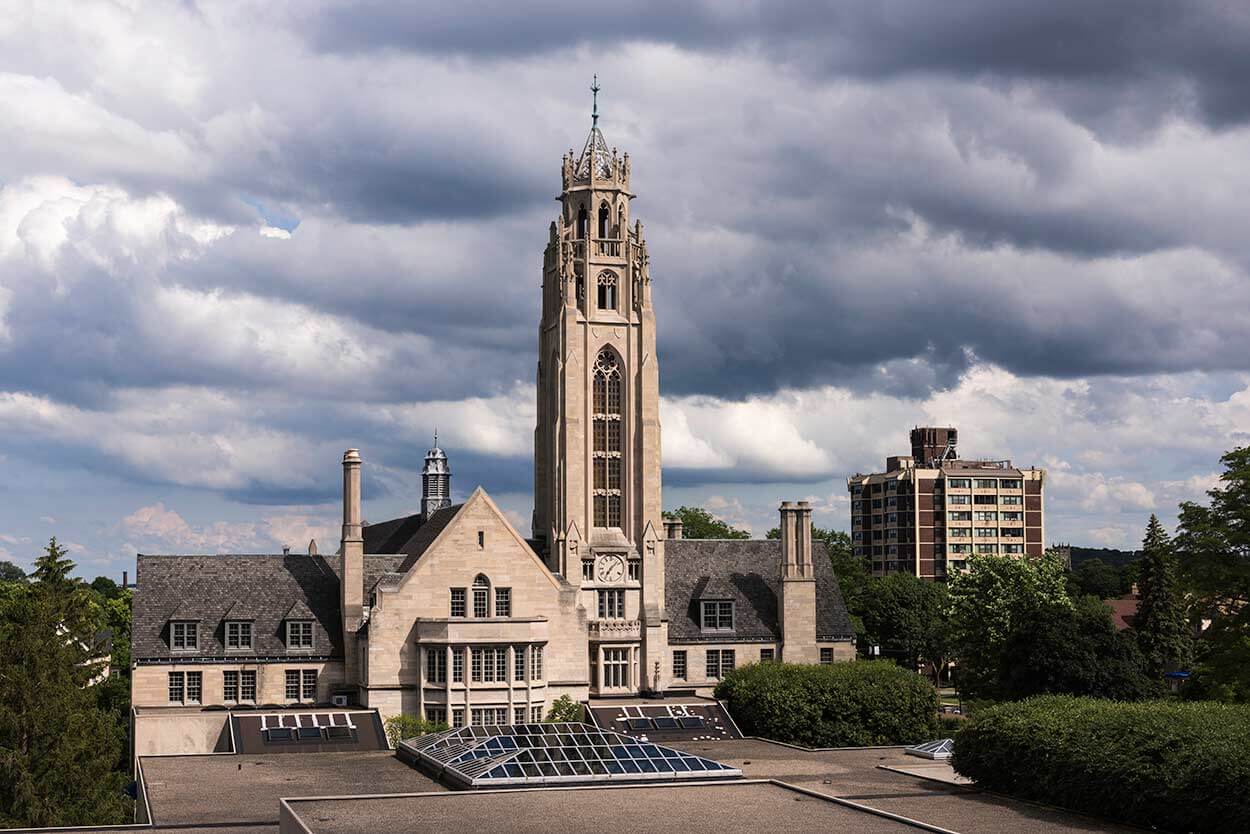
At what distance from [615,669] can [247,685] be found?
841 inches

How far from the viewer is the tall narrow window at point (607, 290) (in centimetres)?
9456

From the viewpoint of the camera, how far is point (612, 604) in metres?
90.9

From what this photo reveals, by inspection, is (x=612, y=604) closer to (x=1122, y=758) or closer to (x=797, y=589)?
(x=797, y=589)

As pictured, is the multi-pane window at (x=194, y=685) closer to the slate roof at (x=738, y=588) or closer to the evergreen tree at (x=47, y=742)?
the evergreen tree at (x=47, y=742)

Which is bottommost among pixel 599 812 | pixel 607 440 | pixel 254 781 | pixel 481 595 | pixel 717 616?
pixel 254 781

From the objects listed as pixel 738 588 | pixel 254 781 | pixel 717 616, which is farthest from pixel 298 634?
pixel 738 588

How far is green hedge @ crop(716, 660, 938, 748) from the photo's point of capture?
78562 millimetres

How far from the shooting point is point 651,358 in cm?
9369

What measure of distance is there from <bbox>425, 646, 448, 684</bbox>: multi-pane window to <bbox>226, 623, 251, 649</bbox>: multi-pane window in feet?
34.8

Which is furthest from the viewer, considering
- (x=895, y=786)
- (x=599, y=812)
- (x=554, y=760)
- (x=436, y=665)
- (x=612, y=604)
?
(x=612, y=604)

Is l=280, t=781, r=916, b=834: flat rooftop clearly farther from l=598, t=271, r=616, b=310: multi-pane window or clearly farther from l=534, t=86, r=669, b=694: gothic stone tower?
l=598, t=271, r=616, b=310: multi-pane window

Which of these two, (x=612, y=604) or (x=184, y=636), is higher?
(x=612, y=604)

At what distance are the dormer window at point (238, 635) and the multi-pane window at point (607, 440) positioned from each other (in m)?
21.9

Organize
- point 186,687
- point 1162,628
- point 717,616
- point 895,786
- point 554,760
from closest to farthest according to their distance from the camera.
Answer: point 895,786 → point 554,760 → point 186,687 → point 717,616 → point 1162,628
